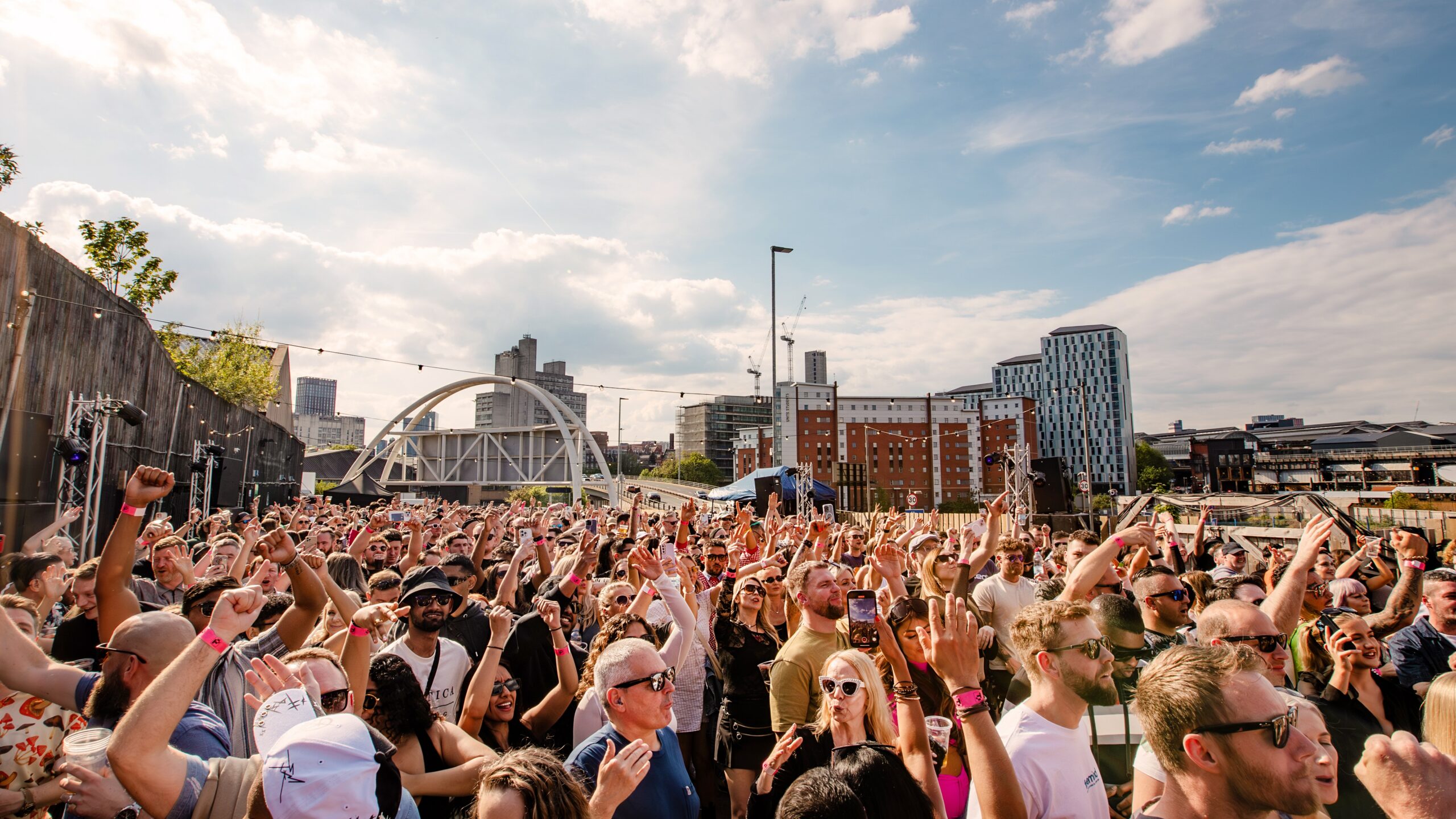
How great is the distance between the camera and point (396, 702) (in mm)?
3027

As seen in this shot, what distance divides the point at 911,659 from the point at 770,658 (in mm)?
1046

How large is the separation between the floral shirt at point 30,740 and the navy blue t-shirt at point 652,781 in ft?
8.11

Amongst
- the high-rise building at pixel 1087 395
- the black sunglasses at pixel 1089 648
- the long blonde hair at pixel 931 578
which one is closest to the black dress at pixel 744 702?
the long blonde hair at pixel 931 578

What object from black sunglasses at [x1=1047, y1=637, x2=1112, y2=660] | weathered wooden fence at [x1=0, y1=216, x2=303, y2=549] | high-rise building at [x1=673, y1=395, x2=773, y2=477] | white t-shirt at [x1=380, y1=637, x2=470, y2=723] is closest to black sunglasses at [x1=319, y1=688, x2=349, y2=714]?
white t-shirt at [x1=380, y1=637, x2=470, y2=723]

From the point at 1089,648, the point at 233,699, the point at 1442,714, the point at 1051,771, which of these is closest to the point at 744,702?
the point at 1051,771

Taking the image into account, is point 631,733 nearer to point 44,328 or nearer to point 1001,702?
point 1001,702

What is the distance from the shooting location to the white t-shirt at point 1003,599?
5773 millimetres

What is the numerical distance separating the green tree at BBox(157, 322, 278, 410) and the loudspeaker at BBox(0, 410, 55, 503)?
21.2m

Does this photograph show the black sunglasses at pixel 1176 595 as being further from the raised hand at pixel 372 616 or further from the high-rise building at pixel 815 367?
the high-rise building at pixel 815 367

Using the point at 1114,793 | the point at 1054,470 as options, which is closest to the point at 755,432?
the point at 1054,470

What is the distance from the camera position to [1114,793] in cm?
305

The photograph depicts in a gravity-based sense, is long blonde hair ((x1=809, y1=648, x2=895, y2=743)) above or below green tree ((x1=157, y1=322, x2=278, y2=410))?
below

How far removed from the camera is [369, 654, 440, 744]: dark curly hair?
2990 mm

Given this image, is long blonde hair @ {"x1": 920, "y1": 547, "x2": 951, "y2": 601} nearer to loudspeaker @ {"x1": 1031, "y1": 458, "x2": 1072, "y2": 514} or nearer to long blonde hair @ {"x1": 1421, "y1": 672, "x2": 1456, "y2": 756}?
long blonde hair @ {"x1": 1421, "y1": 672, "x2": 1456, "y2": 756}
